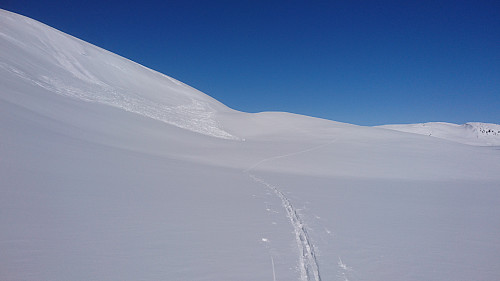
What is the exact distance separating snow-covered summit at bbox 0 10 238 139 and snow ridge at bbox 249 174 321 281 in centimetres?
1768

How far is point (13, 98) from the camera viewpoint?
14.0m

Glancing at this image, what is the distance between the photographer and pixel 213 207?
7734mm

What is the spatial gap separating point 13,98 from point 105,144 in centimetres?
515

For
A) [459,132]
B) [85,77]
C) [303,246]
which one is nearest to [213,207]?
[303,246]

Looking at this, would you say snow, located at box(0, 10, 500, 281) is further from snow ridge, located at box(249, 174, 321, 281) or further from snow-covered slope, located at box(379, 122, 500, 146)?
snow-covered slope, located at box(379, 122, 500, 146)

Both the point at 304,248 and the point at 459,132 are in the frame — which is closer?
the point at 304,248

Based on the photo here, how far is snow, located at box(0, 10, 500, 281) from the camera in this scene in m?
4.52

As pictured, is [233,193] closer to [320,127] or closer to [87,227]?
[87,227]

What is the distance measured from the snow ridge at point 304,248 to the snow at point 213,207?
3 centimetres

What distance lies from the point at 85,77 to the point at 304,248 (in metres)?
32.4

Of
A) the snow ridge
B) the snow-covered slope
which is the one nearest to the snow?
the snow ridge

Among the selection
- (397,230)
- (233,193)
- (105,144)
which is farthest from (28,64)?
(397,230)

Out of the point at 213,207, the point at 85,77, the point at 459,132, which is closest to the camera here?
the point at 213,207

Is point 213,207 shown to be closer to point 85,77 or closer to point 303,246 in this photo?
point 303,246
